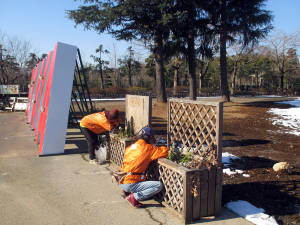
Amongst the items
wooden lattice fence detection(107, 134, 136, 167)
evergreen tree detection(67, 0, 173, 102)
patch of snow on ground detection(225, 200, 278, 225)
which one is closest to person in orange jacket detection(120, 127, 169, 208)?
patch of snow on ground detection(225, 200, 278, 225)

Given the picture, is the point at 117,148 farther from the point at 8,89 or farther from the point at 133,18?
the point at 8,89

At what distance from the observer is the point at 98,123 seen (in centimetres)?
586

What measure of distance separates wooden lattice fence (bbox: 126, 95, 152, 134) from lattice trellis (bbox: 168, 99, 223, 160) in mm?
612

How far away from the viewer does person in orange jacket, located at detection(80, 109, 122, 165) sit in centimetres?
566

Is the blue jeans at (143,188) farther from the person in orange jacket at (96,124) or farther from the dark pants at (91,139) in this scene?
the dark pants at (91,139)

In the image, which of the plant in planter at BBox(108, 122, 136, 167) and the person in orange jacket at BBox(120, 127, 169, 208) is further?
the plant in planter at BBox(108, 122, 136, 167)

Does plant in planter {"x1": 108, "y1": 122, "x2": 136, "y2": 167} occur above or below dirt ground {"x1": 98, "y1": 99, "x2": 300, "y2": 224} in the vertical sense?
above

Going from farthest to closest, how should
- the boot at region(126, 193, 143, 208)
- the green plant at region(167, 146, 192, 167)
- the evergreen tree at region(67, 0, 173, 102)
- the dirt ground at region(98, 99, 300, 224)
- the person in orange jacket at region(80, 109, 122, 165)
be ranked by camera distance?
the evergreen tree at region(67, 0, 173, 102) → the person in orange jacket at region(80, 109, 122, 165) → the dirt ground at region(98, 99, 300, 224) → the boot at region(126, 193, 143, 208) → the green plant at region(167, 146, 192, 167)

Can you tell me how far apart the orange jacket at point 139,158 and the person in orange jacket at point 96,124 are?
73.0 inches

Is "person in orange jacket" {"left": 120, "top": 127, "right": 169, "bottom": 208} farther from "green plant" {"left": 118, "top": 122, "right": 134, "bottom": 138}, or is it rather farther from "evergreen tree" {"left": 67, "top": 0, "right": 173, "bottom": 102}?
"evergreen tree" {"left": 67, "top": 0, "right": 173, "bottom": 102}

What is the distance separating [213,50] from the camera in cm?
2339

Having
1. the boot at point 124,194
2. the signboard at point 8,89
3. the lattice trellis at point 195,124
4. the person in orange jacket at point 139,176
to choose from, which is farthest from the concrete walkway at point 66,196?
the signboard at point 8,89

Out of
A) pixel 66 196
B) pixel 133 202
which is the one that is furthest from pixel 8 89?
pixel 133 202

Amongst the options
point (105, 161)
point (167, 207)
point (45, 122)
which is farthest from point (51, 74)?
point (167, 207)
